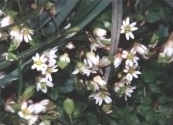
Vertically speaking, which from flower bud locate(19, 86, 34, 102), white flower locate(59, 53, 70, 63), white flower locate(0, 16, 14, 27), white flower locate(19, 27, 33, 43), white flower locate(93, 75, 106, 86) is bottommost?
white flower locate(93, 75, 106, 86)

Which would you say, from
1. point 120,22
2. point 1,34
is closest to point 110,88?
point 120,22

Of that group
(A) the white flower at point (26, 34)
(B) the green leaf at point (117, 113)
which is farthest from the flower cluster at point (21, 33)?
(B) the green leaf at point (117, 113)

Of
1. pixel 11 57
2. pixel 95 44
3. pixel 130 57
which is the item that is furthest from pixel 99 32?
pixel 11 57

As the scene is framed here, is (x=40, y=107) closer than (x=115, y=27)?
Yes

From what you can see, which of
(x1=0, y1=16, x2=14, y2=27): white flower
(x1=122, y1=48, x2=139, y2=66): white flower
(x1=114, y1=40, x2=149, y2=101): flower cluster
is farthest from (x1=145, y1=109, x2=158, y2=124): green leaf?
(x1=0, y1=16, x2=14, y2=27): white flower

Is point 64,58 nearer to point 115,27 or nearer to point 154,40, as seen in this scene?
point 115,27

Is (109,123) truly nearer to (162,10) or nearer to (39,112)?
(39,112)

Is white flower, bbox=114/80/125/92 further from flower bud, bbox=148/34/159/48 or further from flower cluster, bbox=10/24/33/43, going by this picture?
flower cluster, bbox=10/24/33/43
